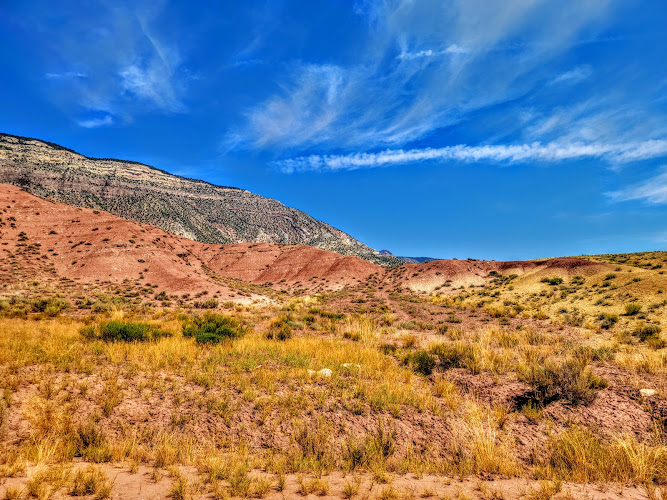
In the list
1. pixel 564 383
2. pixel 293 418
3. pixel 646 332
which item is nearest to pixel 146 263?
pixel 293 418

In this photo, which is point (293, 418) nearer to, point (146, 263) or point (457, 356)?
point (457, 356)

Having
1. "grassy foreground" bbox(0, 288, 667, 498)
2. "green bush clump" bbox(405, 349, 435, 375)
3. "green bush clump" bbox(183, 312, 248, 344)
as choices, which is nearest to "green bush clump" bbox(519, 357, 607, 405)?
"grassy foreground" bbox(0, 288, 667, 498)

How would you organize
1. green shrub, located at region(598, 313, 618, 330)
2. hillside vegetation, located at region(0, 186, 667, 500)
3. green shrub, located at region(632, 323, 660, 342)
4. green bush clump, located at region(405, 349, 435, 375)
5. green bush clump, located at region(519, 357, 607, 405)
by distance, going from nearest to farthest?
1. hillside vegetation, located at region(0, 186, 667, 500)
2. green bush clump, located at region(519, 357, 607, 405)
3. green bush clump, located at region(405, 349, 435, 375)
4. green shrub, located at region(632, 323, 660, 342)
5. green shrub, located at region(598, 313, 618, 330)

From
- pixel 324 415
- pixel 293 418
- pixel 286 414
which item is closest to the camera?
pixel 293 418

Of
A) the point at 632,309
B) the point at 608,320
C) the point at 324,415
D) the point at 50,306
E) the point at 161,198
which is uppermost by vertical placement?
the point at 161,198

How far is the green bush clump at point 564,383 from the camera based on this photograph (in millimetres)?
6988

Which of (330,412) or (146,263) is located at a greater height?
(146,263)

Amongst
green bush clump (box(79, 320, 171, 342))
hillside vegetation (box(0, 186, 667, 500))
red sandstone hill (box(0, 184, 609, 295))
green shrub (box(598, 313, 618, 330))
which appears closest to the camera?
hillside vegetation (box(0, 186, 667, 500))

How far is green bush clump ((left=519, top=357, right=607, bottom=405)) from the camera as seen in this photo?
699 cm

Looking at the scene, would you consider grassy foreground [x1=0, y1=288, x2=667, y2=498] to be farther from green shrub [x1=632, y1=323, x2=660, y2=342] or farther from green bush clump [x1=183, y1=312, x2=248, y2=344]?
green shrub [x1=632, y1=323, x2=660, y2=342]

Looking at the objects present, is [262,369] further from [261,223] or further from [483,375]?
[261,223]

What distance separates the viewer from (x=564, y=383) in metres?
7.37

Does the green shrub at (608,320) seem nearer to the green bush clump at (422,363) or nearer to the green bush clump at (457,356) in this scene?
the green bush clump at (457,356)

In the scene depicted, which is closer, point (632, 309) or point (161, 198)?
point (632, 309)
